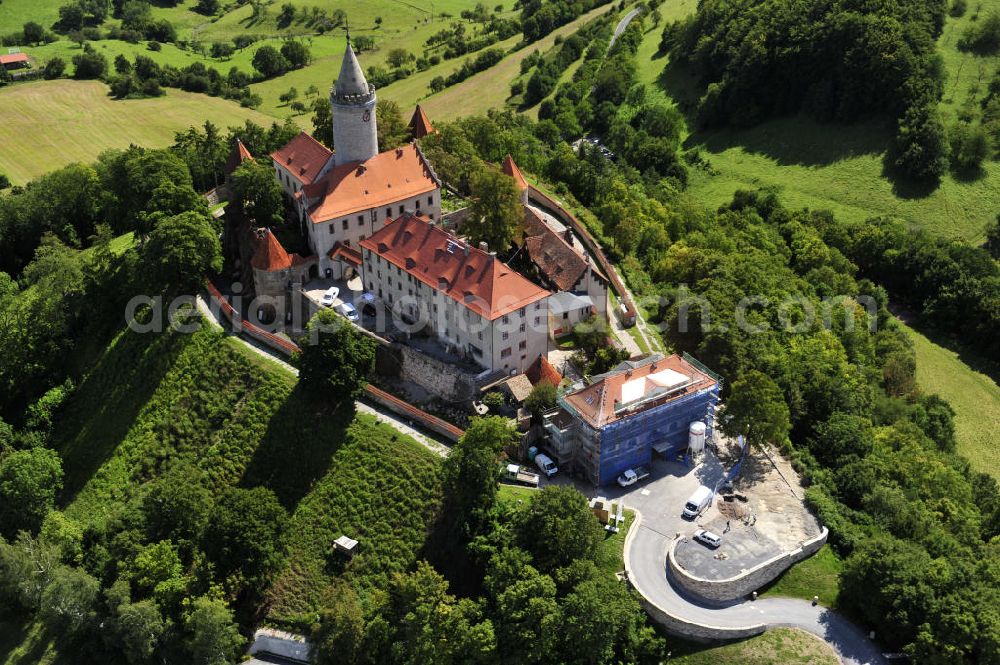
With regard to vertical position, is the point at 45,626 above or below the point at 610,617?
below

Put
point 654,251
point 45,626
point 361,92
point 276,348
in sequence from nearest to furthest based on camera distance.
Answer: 1. point 45,626
2. point 276,348
3. point 361,92
4. point 654,251

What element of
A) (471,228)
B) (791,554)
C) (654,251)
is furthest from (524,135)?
(791,554)

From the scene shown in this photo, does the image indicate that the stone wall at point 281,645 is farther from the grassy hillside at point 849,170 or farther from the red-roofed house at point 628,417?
the grassy hillside at point 849,170

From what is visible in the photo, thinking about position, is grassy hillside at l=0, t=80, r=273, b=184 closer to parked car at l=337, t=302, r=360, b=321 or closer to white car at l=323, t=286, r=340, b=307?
white car at l=323, t=286, r=340, b=307

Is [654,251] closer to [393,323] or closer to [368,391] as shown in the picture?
[393,323]

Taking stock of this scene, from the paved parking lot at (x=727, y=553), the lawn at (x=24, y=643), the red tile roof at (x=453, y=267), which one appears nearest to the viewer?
the paved parking lot at (x=727, y=553)

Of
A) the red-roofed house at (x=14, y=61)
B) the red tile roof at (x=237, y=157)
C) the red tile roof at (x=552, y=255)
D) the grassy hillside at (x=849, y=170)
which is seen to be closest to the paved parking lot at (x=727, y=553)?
the red tile roof at (x=552, y=255)
